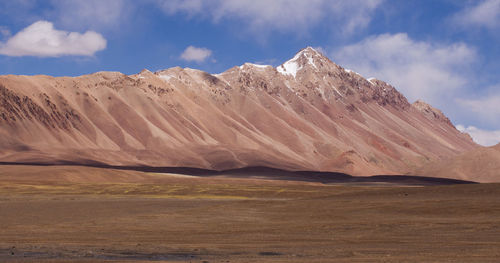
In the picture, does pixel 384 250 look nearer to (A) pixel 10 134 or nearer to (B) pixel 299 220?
(B) pixel 299 220

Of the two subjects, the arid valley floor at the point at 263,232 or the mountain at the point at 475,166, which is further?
the mountain at the point at 475,166

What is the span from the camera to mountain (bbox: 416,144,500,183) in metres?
177

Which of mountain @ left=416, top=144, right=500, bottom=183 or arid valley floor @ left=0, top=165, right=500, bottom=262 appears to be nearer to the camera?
arid valley floor @ left=0, top=165, right=500, bottom=262

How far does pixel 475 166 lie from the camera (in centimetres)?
18538

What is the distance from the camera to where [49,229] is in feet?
107

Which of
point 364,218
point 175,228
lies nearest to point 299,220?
point 364,218

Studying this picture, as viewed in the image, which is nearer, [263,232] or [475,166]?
[263,232]

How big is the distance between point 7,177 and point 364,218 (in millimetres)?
91152

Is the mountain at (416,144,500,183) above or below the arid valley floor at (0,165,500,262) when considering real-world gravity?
above

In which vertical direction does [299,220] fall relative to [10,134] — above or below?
below

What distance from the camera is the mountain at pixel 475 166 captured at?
581 feet

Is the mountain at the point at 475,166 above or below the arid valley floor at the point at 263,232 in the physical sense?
above

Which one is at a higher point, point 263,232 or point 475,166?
point 475,166

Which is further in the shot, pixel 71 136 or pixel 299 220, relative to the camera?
pixel 71 136
